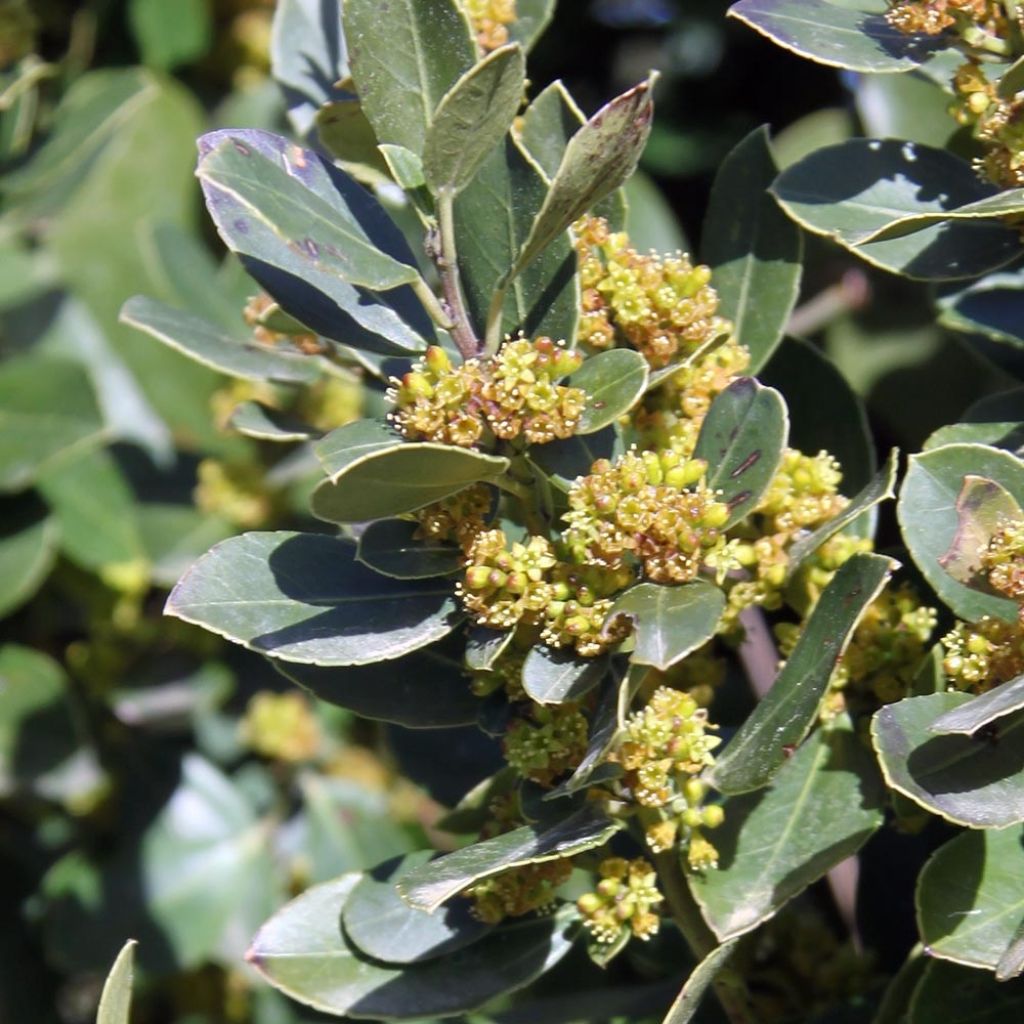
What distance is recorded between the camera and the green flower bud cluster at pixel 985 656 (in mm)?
905

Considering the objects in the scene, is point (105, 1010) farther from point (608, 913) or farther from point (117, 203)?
point (117, 203)

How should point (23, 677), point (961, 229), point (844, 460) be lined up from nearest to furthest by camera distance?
point (961, 229) → point (844, 460) → point (23, 677)

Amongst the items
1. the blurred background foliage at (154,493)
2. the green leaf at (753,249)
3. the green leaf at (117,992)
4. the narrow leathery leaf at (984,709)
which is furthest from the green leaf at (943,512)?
the blurred background foliage at (154,493)

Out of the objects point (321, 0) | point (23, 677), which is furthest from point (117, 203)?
point (321, 0)

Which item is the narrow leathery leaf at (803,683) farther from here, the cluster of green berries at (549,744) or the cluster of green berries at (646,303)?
the cluster of green berries at (646,303)

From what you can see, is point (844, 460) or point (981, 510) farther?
point (844, 460)

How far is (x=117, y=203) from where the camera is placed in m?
2.25

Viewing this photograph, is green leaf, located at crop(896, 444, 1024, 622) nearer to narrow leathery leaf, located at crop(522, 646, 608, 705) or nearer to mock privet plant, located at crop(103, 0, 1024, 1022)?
mock privet plant, located at crop(103, 0, 1024, 1022)

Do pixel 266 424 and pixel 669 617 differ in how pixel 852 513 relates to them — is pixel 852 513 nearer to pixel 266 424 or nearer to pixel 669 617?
pixel 669 617

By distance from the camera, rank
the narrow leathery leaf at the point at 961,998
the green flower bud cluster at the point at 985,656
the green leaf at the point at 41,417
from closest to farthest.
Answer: the green flower bud cluster at the point at 985,656
the narrow leathery leaf at the point at 961,998
the green leaf at the point at 41,417

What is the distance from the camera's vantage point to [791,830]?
1.02 metres

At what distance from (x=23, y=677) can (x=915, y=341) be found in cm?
127

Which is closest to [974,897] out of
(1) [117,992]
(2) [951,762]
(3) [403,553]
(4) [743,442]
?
(2) [951,762]

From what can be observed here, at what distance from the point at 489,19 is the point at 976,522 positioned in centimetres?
56
